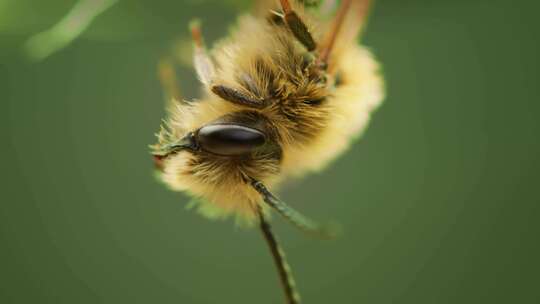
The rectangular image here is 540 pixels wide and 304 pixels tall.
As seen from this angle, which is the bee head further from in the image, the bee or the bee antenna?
the bee antenna

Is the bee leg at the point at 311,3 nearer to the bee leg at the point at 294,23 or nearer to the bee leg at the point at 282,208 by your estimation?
the bee leg at the point at 294,23

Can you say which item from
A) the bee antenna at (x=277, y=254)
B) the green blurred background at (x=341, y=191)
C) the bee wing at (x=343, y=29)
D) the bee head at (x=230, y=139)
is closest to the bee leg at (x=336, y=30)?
the bee wing at (x=343, y=29)

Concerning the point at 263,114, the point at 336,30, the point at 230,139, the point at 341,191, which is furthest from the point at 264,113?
the point at 341,191

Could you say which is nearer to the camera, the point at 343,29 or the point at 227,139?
the point at 227,139

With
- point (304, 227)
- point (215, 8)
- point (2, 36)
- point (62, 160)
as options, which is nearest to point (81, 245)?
point (62, 160)

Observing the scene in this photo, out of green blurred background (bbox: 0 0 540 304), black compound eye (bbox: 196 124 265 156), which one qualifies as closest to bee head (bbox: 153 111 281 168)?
black compound eye (bbox: 196 124 265 156)

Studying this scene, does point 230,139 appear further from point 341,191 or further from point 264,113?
point 341,191

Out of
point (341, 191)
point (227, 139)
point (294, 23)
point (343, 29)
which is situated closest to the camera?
point (227, 139)
